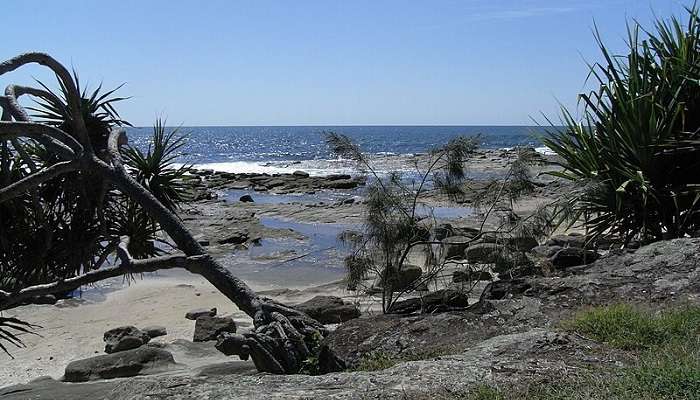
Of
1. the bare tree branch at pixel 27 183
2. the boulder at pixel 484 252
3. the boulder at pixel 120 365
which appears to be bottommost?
the boulder at pixel 120 365

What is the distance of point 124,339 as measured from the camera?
13.3 meters

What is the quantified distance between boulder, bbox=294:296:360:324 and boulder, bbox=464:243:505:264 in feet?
8.08

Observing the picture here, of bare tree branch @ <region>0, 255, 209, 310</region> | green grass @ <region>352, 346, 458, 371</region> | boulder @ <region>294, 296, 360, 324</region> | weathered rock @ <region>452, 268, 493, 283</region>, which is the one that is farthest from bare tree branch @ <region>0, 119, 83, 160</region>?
boulder @ <region>294, 296, 360, 324</region>

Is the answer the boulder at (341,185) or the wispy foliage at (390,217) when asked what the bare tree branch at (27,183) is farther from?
the boulder at (341,185)

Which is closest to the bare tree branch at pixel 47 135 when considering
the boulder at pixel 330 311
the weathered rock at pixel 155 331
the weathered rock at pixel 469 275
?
the weathered rock at pixel 469 275

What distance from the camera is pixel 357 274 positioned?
11828 mm

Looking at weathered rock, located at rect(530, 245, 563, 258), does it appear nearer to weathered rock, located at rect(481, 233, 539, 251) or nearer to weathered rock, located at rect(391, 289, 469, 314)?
weathered rock, located at rect(481, 233, 539, 251)

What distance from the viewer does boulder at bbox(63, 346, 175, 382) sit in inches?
436

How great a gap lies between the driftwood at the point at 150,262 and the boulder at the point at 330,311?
23.3ft

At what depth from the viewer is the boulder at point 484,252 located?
38.6 ft

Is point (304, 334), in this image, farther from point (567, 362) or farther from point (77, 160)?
point (77, 160)

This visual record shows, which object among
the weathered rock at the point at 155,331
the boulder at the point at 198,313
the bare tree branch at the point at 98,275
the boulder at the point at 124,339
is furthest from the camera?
the boulder at the point at 198,313

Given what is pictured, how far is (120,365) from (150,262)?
5515 millimetres

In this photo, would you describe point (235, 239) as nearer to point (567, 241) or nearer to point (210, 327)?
point (567, 241)
